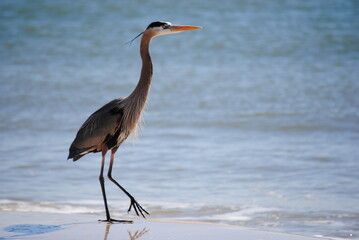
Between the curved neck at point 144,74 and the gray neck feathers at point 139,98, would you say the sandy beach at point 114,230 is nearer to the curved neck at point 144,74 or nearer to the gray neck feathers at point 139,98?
the gray neck feathers at point 139,98

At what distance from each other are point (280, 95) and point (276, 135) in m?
2.09

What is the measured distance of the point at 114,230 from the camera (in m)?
4.17

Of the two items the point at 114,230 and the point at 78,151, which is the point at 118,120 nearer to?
the point at 78,151

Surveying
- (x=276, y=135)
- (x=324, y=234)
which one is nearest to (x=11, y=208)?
(x=324, y=234)

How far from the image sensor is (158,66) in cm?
1219

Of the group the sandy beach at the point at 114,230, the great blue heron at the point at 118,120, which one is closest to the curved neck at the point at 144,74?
the great blue heron at the point at 118,120

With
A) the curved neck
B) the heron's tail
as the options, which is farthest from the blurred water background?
the curved neck

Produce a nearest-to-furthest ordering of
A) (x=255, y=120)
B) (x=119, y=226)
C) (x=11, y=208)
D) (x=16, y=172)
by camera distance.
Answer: (x=119, y=226), (x=11, y=208), (x=16, y=172), (x=255, y=120)

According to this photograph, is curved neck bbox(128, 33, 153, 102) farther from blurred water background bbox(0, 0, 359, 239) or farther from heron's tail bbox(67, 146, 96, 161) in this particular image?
blurred water background bbox(0, 0, 359, 239)

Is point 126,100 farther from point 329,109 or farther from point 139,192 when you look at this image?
point 329,109

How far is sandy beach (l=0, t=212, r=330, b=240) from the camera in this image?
3.98 metres

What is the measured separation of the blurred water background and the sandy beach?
568mm

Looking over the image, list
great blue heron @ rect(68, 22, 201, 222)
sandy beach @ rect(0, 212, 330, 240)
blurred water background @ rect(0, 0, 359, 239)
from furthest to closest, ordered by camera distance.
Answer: blurred water background @ rect(0, 0, 359, 239), great blue heron @ rect(68, 22, 201, 222), sandy beach @ rect(0, 212, 330, 240)

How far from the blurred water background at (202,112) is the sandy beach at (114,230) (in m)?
0.57
